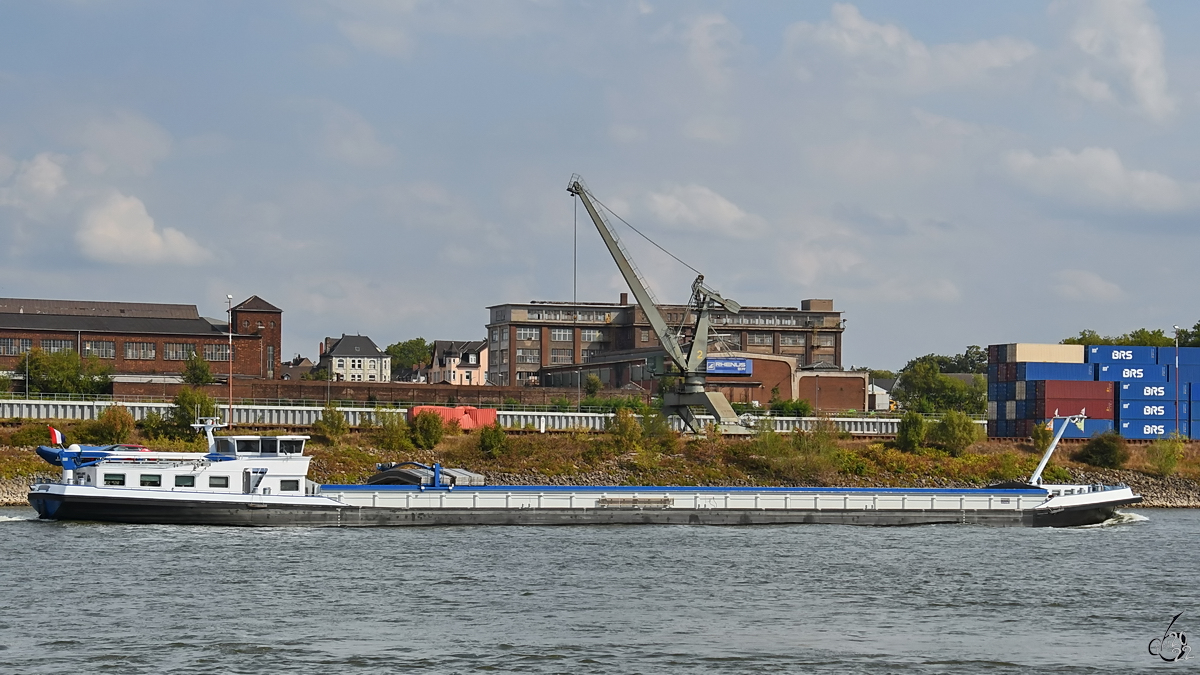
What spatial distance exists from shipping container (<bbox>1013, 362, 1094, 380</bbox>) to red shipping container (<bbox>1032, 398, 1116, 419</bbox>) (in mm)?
1862

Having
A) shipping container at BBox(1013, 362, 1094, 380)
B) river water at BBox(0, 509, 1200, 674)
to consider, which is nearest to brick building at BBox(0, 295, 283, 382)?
shipping container at BBox(1013, 362, 1094, 380)

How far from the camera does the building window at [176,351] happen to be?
153 m

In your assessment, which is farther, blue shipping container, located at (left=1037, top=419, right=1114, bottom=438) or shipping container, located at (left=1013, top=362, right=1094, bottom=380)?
shipping container, located at (left=1013, top=362, right=1094, bottom=380)

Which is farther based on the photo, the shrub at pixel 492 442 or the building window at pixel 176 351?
the building window at pixel 176 351

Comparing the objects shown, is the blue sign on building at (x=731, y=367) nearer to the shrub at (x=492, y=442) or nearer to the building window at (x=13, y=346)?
the shrub at (x=492, y=442)

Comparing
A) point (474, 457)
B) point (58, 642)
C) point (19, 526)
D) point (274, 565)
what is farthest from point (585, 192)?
point (58, 642)

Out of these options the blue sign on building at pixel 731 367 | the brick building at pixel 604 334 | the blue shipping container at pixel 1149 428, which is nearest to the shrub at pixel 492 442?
the blue shipping container at pixel 1149 428

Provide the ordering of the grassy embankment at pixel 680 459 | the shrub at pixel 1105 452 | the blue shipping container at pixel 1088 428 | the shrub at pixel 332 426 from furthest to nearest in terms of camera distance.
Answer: the blue shipping container at pixel 1088 428 → the shrub at pixel 1105 452 → the shrub at pixel 332 426 → the grassy embankment at pixel 680 459

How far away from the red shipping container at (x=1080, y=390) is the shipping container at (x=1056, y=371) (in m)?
0.69

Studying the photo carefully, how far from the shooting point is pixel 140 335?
499ft

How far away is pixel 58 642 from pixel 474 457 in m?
60.2

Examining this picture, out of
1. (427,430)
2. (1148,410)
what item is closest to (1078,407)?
(1148,410)

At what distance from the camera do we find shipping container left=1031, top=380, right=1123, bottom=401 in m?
106

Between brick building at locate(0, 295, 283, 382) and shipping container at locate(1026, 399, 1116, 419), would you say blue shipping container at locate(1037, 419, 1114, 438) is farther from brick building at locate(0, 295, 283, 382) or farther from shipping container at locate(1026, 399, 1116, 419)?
brick building at locate(0, 295, 283, 382)
